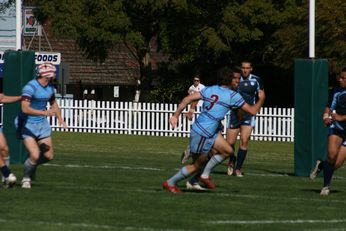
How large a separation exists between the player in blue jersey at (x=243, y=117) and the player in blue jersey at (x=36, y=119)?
14.2 feet

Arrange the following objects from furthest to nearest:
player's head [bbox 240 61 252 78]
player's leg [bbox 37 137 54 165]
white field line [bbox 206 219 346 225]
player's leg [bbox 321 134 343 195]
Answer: player's head [bbox 240 61 252 78], player's leg [bbox 37 137 54 165], player's leg [bbox 321 134 343 195], white field line [bbox 206 219 346 225]

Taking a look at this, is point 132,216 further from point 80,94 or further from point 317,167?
point 80,94

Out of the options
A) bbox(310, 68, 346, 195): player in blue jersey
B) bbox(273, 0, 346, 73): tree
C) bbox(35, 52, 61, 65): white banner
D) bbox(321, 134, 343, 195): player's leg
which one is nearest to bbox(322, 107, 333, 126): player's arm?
bbox(310, 68, 346, 195): player in blue jersey

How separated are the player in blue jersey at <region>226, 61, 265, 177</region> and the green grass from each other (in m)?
0.30

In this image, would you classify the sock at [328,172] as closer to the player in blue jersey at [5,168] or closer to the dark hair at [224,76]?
the dark hair at [224,76]

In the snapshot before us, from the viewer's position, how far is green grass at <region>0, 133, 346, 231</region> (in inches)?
543

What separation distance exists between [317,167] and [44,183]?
526 cm

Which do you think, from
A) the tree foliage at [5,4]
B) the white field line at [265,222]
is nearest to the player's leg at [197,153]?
the white field line at [265,222]

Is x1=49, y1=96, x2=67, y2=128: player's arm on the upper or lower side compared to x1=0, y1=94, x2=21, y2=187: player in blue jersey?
upper

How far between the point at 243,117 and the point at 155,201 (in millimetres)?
6051

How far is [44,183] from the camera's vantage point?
61.9 feet

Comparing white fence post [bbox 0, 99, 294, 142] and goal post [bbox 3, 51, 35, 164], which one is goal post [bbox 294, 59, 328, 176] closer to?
goal post [bbox 3, 51, 35, 164]

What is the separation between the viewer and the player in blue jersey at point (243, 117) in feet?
70.6

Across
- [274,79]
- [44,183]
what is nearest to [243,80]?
[44,183]
